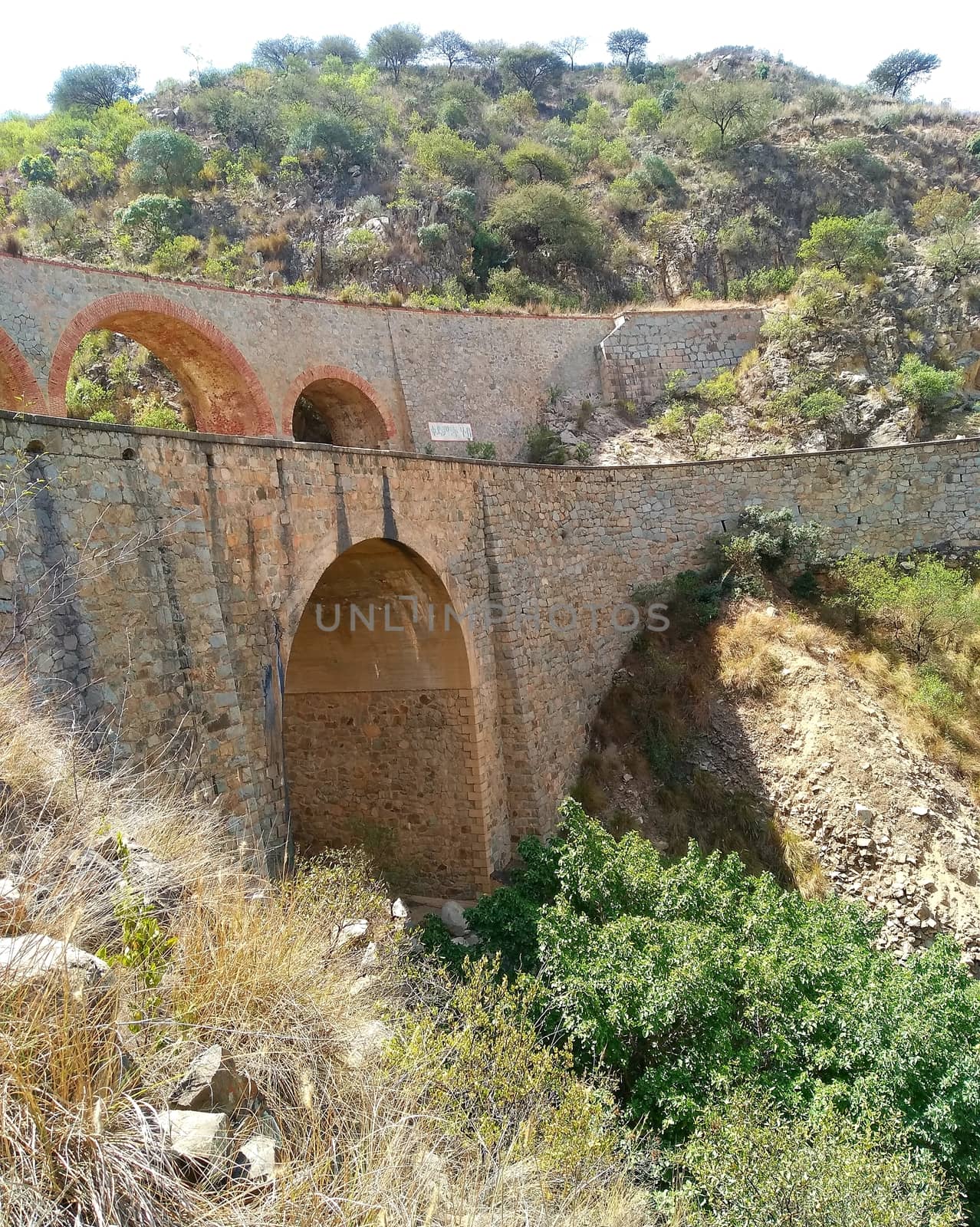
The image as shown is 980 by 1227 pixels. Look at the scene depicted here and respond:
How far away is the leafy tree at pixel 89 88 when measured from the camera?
3397cm

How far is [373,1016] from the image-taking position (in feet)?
12.9

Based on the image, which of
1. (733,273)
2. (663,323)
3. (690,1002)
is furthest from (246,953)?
(733,273)

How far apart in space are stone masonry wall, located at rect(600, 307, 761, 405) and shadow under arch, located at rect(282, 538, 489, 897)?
1254 cm

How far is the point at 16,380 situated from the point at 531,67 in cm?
4203

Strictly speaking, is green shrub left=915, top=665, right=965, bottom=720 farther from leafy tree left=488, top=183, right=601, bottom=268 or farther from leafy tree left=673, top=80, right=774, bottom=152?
leafy tree left=673, top=80, right=774, bottom=152

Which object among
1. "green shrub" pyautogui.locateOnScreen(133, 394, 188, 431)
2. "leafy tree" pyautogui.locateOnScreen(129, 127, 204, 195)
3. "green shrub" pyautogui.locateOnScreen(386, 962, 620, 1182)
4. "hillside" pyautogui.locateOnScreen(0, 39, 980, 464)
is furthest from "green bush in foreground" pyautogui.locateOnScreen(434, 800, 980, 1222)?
"leafy tree" pyautogui.locateOnScreen(129, 127, 204, 195)

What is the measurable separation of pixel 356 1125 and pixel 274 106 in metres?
31.8

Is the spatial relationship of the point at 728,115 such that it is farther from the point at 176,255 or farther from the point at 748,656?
the point at 748,656

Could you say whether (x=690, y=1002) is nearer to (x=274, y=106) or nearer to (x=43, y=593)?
(x=43, y=593)

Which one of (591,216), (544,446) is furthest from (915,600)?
(591,216)

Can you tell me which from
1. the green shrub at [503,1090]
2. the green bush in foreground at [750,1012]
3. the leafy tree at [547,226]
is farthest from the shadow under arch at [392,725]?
the leafy tree at [547,226]

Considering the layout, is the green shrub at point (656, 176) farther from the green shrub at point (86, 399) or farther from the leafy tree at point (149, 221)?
the green shrub at point (86, 399)

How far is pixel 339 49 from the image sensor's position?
43188 mm

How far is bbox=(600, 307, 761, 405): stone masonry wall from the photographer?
64.7 feet
